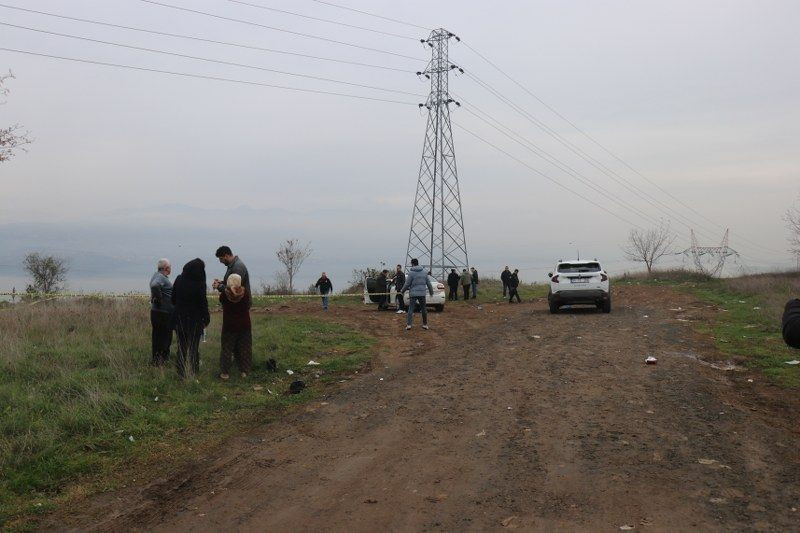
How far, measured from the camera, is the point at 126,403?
25.6 feet

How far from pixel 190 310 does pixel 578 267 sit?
14010 millimetres

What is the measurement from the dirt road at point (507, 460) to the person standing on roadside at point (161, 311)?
301cm

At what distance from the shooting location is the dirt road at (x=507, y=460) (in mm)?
4793

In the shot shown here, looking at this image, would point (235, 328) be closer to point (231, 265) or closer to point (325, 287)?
point (231, 265)

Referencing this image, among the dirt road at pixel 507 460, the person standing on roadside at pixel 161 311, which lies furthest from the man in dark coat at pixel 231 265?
the dirt road at pixel 507 460

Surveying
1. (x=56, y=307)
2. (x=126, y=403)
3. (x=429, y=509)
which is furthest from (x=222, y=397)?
(x=56, y=307)

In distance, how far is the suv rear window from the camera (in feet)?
67.3

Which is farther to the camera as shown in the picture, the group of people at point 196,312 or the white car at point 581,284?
the white car at point 581,284

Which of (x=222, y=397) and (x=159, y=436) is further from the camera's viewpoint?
(x=222, y=397)

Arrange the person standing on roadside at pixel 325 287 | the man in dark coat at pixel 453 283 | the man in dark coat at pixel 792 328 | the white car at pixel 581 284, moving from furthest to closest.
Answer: the man in dark coat at pixel 453 283
the person standing on roadside at pixel 325 287
the white car at pixel 581 284
the man in dark coat at pixel 792 328

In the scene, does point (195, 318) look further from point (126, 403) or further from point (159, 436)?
point (159, 436)

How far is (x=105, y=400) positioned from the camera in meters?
7.80

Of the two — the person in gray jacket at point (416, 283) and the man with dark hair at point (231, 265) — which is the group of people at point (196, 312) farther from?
the person in gray jacket at point (416, 283)

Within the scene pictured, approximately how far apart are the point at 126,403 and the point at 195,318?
2120 mm
